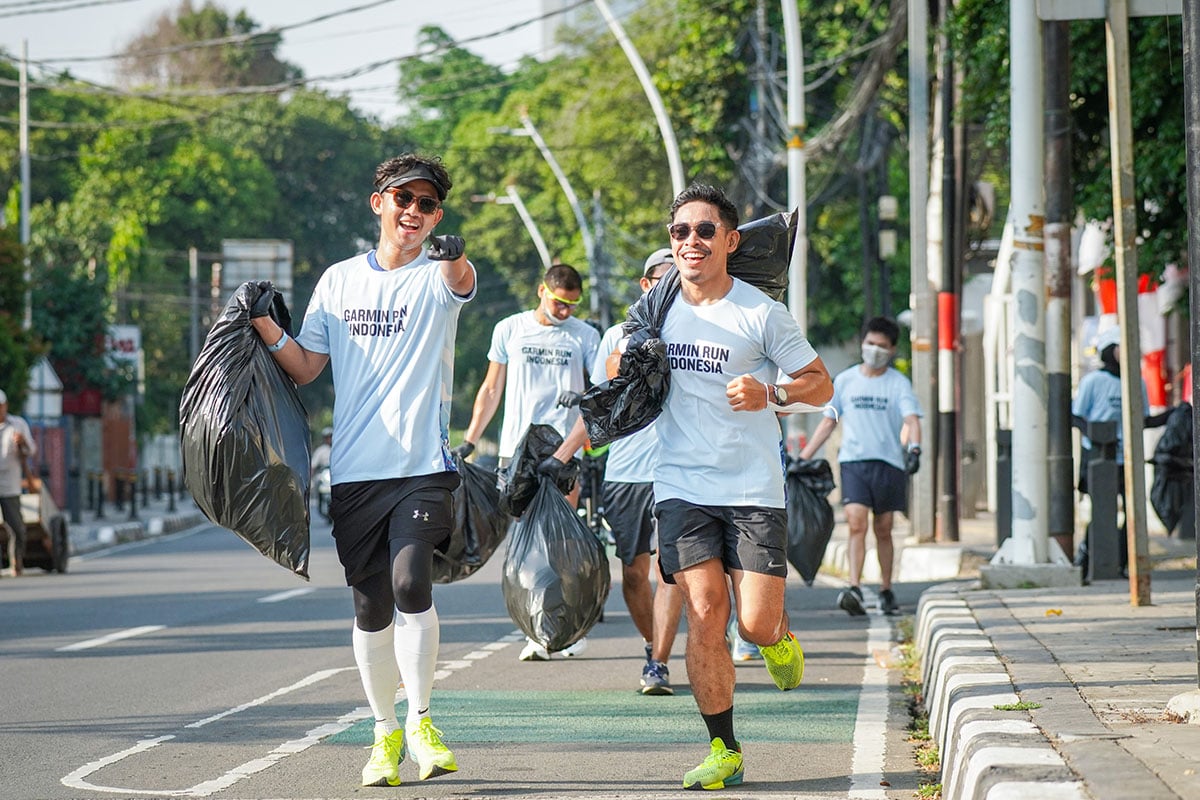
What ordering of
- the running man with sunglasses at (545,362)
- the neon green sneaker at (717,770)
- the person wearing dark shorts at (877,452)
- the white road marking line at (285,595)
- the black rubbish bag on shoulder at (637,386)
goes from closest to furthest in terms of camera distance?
the neon green sneaker at (717,770), the black rubbish bag on shoulder at (637,386), the running man with sunglasses at (545,362), the person wearing dark shorts at (877,452), the white road marking line at (285,595)

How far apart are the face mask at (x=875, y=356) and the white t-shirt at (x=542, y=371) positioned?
2.87 meters

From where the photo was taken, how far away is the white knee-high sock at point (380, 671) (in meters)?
6.39

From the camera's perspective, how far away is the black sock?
625 cm

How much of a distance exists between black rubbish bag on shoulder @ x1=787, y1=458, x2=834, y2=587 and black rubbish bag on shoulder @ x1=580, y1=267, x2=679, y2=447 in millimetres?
4777

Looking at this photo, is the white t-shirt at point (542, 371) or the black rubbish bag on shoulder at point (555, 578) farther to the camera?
the white t-shirt at point (542, 371)

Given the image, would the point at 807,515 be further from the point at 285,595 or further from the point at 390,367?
the point at 285,595

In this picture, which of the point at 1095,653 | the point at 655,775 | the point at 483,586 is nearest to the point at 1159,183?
the point at 483,586

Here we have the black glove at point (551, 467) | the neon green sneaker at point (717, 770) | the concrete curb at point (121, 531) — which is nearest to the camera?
the neon green sneaker at point (717, 770)

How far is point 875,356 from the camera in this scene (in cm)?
1248

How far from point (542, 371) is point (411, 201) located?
144 inches

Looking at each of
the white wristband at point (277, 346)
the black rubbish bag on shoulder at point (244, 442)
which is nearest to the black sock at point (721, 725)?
the black rubbish bag on shoulder at point (244, 442)

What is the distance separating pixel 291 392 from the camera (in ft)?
21.4

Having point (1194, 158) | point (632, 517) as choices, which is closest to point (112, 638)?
point (632, 517)

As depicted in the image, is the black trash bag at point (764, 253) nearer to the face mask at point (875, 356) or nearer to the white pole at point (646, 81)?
the face mask at point (875, 356)
